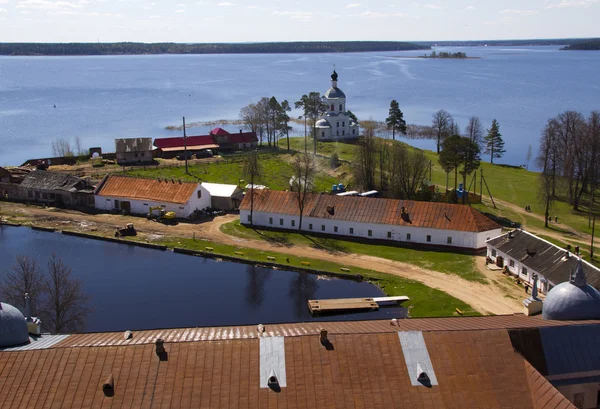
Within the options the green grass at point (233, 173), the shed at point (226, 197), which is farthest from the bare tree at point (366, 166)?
the shed at point (226, 197)

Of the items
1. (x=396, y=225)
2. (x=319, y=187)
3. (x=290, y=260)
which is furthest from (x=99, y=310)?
(x=319, y=187)

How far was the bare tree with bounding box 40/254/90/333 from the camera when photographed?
42.2 m

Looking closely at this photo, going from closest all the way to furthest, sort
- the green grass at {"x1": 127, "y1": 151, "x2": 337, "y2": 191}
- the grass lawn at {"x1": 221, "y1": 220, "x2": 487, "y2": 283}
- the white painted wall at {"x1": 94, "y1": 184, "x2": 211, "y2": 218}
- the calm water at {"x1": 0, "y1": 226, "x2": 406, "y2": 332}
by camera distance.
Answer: the calm water at {"x1": 0, "y1": 226, "x2": 406, "y2": 332} < the grass lawn at {"x1": 221, "y1": 220, "x2": 487, "y2": 283} < the white painted wall at {"x1": 94, "y1": 184, "x2": 211, "y2": 218} < the green grass at {"x1": 127, "y1": 151, "x2": 337, "y2": 191}

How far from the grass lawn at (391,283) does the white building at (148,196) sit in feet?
26.9

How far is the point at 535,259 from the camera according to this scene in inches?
2045

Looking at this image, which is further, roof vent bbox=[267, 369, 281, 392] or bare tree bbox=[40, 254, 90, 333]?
bare tree bbox=[40, 254, 90, 333]

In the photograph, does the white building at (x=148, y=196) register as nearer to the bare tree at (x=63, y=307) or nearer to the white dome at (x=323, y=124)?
the bare tree at (x=63, y=307)

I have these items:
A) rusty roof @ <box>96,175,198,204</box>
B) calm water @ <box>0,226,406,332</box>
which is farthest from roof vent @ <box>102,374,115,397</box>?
rusty roof @ <box>96,175,198,204</box>

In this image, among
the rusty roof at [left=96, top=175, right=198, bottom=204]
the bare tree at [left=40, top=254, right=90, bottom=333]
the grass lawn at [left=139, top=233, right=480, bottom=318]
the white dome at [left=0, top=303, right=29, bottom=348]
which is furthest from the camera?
the rusty roof at [left=96, top=175, right=198, bottom=204]

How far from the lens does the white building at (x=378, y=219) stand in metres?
61.9

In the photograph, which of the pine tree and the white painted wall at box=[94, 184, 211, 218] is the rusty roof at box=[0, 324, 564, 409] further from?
the pine tree

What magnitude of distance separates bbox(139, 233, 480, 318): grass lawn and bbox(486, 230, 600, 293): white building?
6.90 metres

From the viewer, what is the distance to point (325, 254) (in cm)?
6088

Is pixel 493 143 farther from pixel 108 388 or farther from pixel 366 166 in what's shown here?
pixel 108 388
